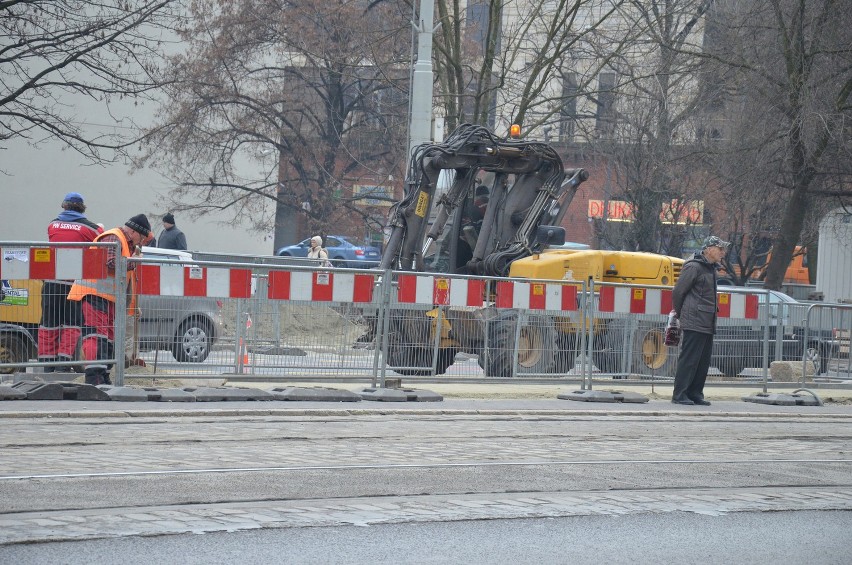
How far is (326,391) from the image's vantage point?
42.1ft

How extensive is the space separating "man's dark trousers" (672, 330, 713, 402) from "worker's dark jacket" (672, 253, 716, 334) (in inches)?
4.5

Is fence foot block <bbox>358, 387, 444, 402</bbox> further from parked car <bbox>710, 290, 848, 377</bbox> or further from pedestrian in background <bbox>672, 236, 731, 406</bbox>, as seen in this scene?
parked car <bbox>710, 290, 848, 377</bbox>

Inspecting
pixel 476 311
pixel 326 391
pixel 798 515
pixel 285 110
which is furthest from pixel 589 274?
pixel 285 110

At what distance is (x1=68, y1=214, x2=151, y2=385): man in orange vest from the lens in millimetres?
12414

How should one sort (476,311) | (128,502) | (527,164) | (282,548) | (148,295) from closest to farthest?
(282,548), (128,502), (148,295), (476,311), (527,164)

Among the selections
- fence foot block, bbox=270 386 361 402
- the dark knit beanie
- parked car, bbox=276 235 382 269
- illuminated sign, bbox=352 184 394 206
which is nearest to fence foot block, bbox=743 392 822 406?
fence foot block, bbox=270 386 361 402

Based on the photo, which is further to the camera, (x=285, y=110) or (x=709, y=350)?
(x=285, y=110)

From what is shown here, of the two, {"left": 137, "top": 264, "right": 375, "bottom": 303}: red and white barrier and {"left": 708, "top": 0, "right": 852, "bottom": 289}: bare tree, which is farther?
{"left": 708, "top": 0, "right": 852, "bottom": 289}: bare tree

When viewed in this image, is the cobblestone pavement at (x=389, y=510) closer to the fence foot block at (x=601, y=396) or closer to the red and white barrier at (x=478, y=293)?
the fence foot block at (x=601, y=396)

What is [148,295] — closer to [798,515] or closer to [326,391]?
[326,391]

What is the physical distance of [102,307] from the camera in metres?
12.6

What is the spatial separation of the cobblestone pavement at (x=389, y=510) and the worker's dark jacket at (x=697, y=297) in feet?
19.9

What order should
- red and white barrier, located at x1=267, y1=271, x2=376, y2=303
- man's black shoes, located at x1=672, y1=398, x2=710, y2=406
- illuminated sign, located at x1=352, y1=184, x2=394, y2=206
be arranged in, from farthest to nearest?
illuminated sign, located at x1=352, y1=184, x2=394, y2=206, man's black shoes, located at x1=672, y1=398, x2=710, y2=406, red and white barrier, located at x1=267, y1=271, x2=376, y2=303

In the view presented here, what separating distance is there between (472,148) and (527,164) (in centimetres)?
106
